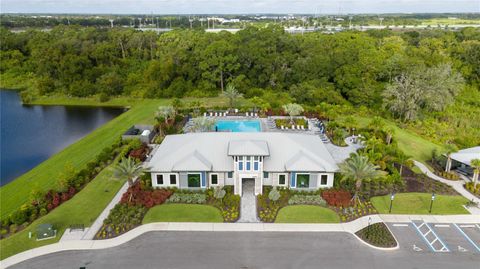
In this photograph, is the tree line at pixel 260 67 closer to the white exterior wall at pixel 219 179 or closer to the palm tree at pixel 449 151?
the palm tree at pixel 449 151

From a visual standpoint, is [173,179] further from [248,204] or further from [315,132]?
[315,132]

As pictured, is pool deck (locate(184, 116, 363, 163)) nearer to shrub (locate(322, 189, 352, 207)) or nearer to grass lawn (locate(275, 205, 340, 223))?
shrub (locate(322, 189, 352, 207))

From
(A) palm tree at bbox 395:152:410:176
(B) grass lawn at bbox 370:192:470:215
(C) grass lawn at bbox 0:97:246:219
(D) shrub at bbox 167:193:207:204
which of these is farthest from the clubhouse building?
(C) grass lawn at bbox 0:97:246:219

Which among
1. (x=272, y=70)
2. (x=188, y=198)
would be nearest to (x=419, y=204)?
(x=188, y=198)

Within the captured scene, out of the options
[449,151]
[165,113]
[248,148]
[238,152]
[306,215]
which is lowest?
[306,215]

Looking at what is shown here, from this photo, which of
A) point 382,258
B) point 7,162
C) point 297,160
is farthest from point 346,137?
point 7,162
